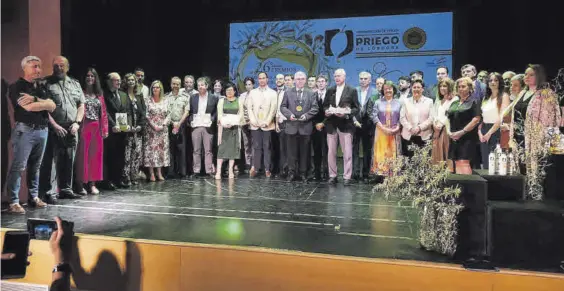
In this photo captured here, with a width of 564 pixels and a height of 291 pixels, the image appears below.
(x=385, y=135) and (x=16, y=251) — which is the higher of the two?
(x=385, y=135)

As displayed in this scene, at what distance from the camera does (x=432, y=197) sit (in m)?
2.95

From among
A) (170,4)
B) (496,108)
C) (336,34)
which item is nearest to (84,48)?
(170,4)

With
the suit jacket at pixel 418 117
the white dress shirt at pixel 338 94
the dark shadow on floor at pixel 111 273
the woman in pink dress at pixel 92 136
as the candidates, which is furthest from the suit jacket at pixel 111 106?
the suit jacket at pixel 418 117

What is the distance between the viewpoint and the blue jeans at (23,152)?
4195 millimetres

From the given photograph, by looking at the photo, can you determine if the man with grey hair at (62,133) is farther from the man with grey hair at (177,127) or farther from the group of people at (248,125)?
the man with grey hair at (177,127)

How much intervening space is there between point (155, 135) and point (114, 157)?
685 mm

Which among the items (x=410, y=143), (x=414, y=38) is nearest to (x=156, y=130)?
(x=410, y=143)

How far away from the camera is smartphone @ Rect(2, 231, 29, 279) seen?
197cm

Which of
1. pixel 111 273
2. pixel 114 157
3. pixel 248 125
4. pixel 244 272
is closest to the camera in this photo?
pixel 244 272

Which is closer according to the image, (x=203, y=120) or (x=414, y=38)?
(x=203, y=120)

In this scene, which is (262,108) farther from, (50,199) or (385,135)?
(50,199)

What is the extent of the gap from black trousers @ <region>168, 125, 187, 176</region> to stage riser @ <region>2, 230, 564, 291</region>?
4.12 metres

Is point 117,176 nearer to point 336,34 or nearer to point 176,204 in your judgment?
point 176,204

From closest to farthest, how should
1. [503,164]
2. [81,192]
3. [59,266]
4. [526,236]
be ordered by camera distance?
[59,266]
[526,236]
[503,164]
[81,192]
